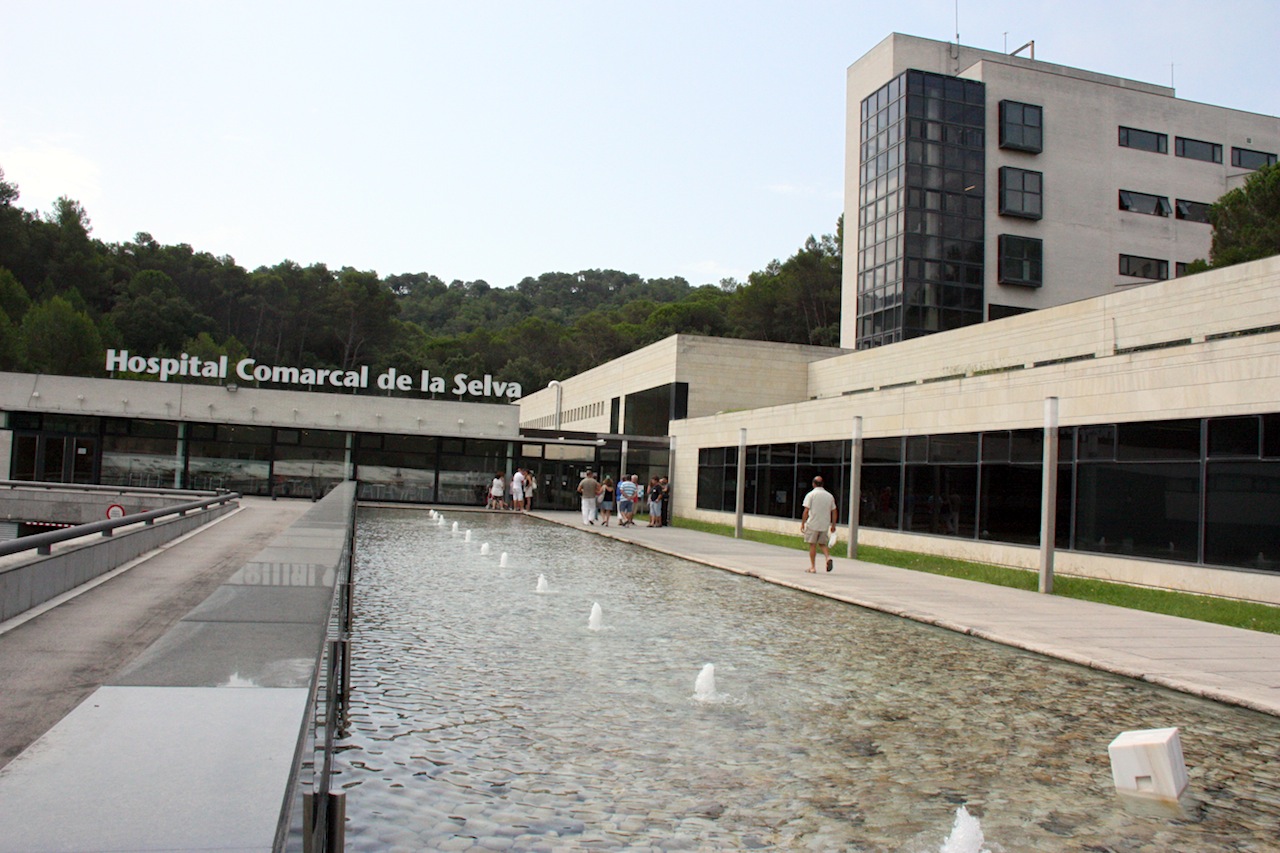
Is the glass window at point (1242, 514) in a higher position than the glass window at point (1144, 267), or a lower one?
lower

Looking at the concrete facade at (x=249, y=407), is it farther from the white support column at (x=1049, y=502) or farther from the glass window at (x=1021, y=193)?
the white support column at (x=1049, y=502)

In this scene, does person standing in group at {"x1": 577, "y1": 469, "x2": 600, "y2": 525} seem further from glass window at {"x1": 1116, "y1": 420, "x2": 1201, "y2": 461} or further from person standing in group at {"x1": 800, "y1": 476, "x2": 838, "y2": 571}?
glass window at {"x1": 1116, "y1": 420, "x2": 1201, "y2": 461}

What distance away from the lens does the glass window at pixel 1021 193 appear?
161 ft

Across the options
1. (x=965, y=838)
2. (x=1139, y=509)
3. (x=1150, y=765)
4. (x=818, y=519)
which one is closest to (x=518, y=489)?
(x=818, y=519)

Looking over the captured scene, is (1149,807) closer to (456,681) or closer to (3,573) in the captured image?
(456,681)

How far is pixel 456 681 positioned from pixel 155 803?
6121mm

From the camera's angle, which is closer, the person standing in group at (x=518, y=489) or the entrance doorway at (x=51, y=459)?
the entrance doorway at (x=51, y=459)

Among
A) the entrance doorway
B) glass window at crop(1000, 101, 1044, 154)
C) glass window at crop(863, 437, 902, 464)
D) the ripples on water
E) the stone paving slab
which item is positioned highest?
glass window at crop(1000, 101, 1044, 154)

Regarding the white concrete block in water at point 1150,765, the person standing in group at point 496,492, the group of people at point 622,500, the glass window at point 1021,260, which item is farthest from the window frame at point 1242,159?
the white concrete block in water at point 1150,765

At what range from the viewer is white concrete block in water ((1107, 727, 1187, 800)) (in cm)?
607

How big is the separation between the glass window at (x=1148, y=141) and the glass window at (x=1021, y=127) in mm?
5639

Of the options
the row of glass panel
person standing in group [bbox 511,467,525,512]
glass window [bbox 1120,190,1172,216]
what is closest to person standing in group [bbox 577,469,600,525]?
person standing in group [bbox 511,467,525,512]

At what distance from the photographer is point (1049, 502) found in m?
17.2

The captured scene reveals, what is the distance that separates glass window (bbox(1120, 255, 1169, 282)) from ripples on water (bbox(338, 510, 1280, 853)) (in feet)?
148
